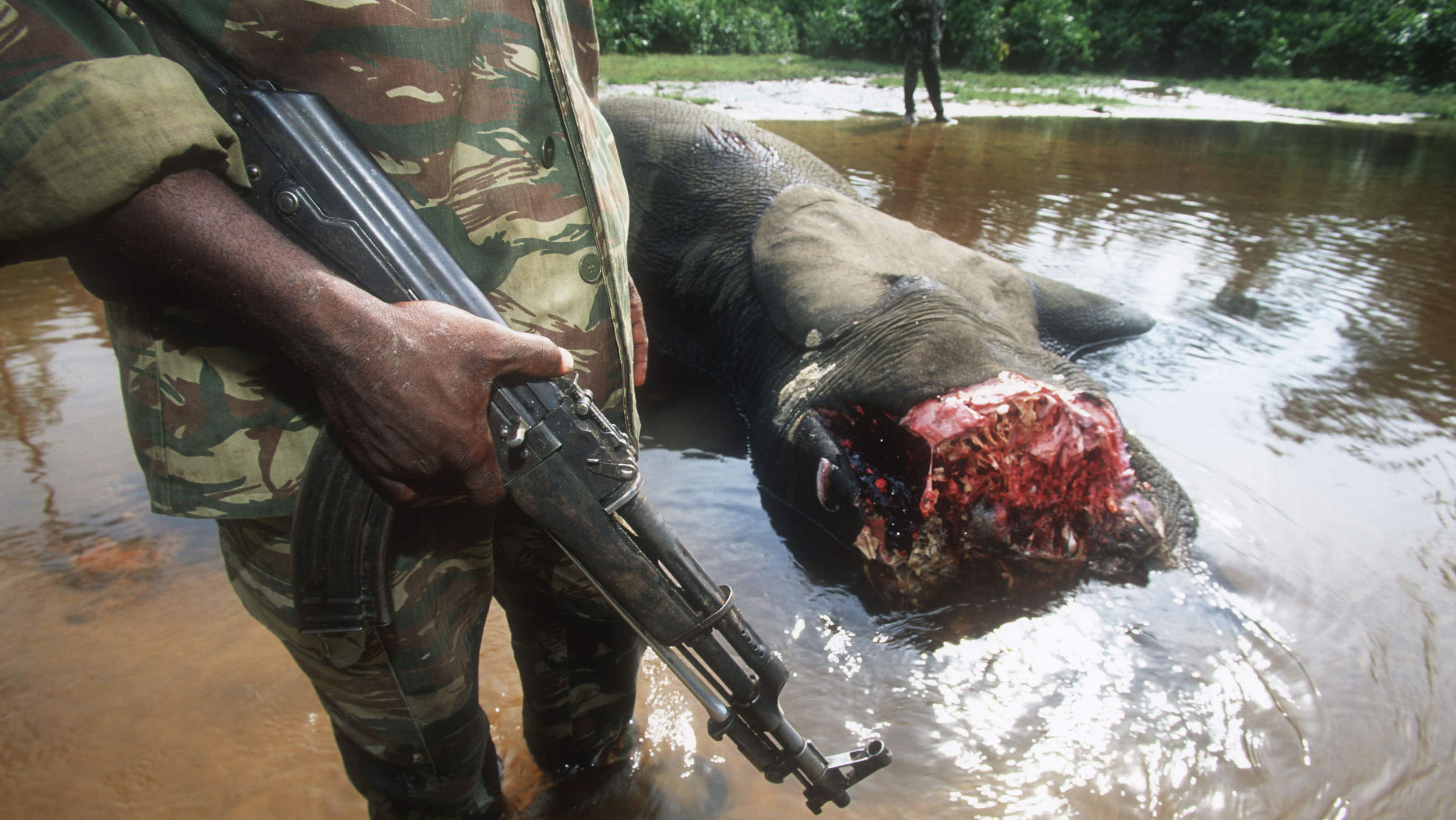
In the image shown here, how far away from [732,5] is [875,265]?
24.2m

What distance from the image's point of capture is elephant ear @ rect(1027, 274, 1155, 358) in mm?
4051

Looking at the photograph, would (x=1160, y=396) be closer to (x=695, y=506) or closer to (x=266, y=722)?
(x=695, y=506)

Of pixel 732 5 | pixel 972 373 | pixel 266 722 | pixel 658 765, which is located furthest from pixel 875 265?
pixel 732 5

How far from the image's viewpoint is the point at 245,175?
99 cm

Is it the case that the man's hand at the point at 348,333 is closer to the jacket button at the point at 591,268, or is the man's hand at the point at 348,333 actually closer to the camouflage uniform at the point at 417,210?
the camouflage uniform at the point at 417,210

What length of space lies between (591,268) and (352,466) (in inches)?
18.9

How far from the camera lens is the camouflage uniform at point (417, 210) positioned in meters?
0.84

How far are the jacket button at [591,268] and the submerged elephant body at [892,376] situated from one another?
1422 millimetres

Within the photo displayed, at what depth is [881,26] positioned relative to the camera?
22.1 m

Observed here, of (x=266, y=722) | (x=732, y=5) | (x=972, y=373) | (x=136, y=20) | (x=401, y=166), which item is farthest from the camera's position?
(x=732, y=5)

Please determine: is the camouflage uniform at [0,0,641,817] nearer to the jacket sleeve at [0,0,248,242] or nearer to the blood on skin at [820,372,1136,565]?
the jacket sleeve at [0,0,248,242]

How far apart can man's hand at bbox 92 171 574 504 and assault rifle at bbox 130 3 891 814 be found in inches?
2.8

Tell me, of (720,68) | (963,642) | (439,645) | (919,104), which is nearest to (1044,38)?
(919,104)

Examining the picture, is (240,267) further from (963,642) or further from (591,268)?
(963,642)
